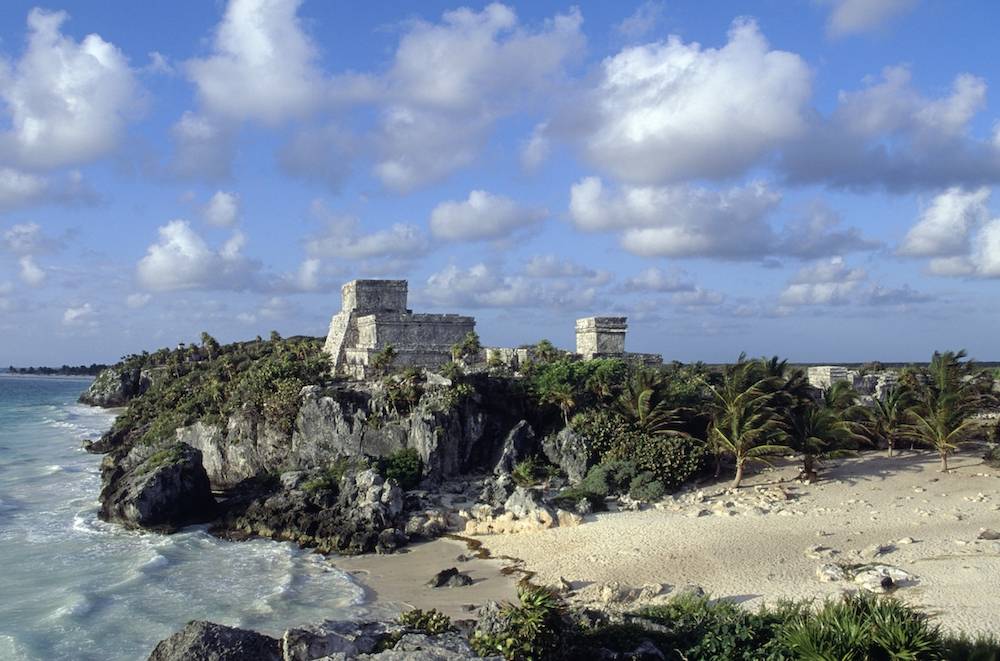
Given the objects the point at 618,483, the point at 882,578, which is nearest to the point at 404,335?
the point at 618,483

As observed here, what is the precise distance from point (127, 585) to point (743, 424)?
15448 mm

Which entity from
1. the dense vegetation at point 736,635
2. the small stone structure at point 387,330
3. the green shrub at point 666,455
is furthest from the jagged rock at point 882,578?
the small stone structure at point 387,330

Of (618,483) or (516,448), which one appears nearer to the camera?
(618,483)

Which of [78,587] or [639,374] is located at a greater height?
[639,374]

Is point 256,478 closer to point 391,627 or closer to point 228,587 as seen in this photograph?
point 228,587

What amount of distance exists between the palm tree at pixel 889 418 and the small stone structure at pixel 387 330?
15.4 meters

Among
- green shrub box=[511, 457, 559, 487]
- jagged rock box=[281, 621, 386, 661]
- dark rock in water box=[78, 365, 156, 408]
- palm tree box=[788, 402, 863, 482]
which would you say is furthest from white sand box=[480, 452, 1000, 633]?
dark rock in water box=[78, 365, 156, 408]

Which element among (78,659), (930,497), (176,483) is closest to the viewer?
(78,659)

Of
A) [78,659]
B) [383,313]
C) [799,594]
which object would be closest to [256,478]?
[383,313]

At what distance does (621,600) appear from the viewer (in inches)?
547

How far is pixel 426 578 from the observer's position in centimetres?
1653

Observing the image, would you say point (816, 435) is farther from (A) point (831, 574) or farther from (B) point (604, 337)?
(B) point (604, 337)

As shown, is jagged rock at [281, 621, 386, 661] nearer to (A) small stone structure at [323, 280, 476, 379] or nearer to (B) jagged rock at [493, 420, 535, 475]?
(B) jagged rock at [493, 420, 535, 475]

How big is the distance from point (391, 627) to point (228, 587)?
7.59 m
